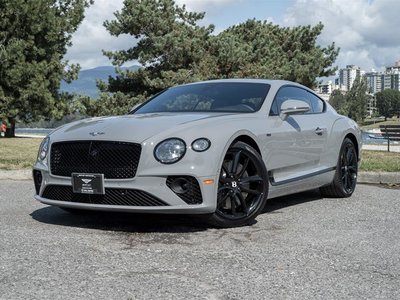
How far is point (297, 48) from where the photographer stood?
39594 millimetres

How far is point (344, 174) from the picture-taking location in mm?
7004

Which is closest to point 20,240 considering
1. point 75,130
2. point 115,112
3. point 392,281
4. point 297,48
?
point 75,130

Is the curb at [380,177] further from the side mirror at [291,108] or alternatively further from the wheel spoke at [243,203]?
the wheel spoke at [243,203]

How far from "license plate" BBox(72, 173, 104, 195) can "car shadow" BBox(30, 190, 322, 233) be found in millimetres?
423

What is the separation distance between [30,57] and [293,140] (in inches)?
1038

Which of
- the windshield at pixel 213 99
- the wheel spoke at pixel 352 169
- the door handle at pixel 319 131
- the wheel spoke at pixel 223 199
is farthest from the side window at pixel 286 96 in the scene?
the wheel spoke at pixel 223 199

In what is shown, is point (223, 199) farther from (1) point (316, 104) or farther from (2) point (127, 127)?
(1) point (316, 104)

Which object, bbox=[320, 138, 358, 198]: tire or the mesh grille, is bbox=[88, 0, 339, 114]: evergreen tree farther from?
the mesh grille

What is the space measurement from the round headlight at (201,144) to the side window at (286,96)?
130 centimetres

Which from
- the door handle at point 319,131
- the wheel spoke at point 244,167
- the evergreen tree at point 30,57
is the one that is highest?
the evergreen tree at point 30,57

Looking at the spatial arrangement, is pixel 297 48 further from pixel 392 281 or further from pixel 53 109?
pixel 392 281

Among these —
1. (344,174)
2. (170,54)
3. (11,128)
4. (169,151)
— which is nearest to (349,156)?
(344,174)

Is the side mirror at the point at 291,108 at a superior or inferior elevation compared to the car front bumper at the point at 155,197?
superior

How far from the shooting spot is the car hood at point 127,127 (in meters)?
4.67
